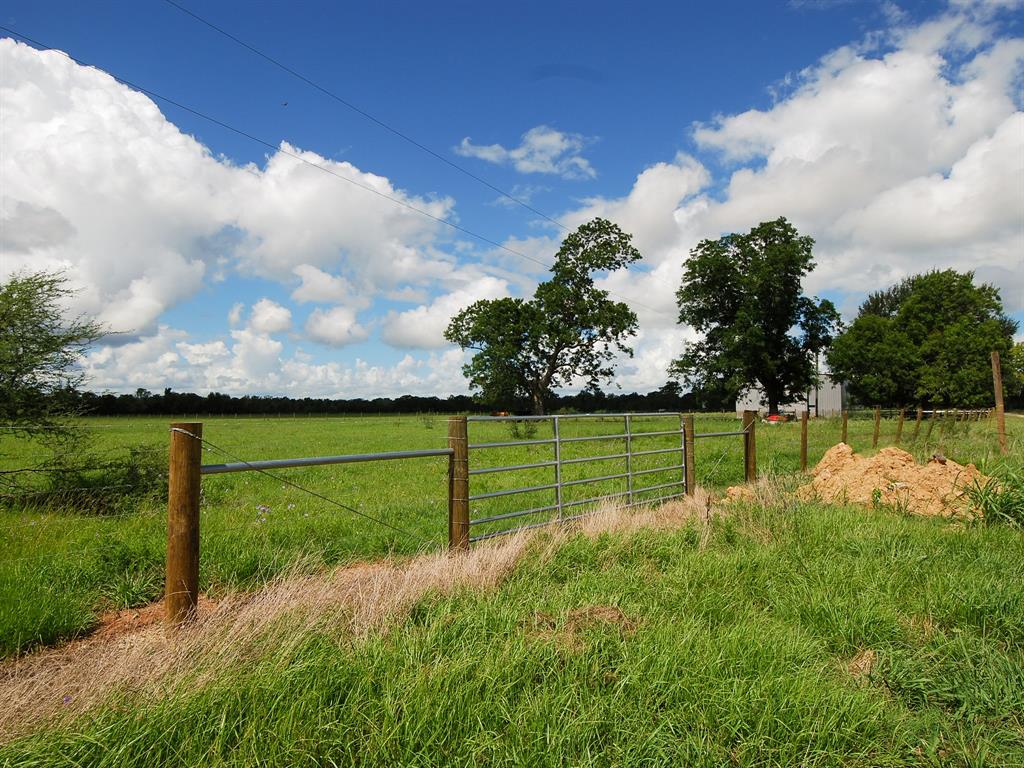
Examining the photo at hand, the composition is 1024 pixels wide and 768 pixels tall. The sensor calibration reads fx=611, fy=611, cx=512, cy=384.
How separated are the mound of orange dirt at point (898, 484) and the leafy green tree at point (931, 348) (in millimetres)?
36216

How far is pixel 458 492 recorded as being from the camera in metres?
5.51

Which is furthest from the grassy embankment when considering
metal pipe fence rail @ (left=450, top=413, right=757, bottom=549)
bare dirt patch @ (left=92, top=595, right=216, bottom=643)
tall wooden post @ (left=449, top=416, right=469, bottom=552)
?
metal pipe fence rail @ (left=450, top=413, right=757, bottom=549)

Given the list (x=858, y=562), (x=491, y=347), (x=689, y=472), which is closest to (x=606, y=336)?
(x=491, y=347)

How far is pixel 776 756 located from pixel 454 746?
1319 mm

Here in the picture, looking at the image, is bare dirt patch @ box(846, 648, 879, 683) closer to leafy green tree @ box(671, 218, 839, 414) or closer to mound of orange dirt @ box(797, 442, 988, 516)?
mound of orange dirt @ box(797, 442, 988, 516)

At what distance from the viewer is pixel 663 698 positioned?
2777 millimetres

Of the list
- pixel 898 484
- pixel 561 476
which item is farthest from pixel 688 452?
pixel 898 484

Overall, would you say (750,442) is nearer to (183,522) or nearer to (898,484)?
(898,484)

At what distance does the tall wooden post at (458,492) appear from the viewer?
18.0 ft

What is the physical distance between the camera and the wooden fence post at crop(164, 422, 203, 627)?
11.6 ft

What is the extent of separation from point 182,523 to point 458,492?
7.92 ft

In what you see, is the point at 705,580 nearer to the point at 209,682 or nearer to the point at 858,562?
the point at 858,562

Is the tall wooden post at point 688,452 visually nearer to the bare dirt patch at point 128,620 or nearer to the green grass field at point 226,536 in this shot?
the green grass field at point 226,536

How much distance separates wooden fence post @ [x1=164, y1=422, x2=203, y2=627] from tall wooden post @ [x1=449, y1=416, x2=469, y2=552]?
229cm
